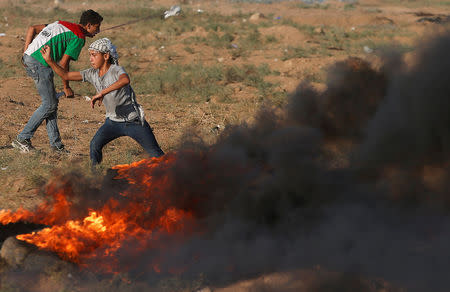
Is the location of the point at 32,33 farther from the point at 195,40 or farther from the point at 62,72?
the point at 195,40

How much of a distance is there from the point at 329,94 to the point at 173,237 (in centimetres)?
237

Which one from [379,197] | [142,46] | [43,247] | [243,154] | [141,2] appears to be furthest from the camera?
[141,2]

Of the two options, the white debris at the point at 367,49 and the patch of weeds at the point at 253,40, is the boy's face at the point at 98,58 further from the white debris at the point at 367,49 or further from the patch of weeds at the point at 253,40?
the patch of weeds at the point at 253,40

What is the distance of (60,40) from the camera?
5602mm

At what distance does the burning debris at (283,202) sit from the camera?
3771 mm

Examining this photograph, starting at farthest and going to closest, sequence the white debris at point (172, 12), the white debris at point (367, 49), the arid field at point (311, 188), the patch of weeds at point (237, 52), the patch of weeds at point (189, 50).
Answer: the patch of weeds at point (189, 50) < the patch of weeds at point (237, 52) < the white debris at point (367, 49) < the white debris at point (172, 12) < the arid field at point (311, 188)

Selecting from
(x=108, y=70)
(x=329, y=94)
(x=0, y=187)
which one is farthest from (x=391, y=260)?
(x=0, y=187)

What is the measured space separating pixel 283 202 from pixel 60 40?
331cm

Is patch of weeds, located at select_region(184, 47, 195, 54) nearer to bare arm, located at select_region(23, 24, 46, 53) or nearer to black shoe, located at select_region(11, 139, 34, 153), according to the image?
bare arm, located at select_region(23, 24, 46, 53)

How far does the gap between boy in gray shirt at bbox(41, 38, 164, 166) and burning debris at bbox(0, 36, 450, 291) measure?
1.09 ft

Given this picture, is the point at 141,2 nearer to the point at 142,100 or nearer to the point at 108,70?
the point at 142,100

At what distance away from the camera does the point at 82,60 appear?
45.8 feet

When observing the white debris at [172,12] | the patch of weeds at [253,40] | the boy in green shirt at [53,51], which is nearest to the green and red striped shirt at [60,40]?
the boy in green shirt at [53,51]

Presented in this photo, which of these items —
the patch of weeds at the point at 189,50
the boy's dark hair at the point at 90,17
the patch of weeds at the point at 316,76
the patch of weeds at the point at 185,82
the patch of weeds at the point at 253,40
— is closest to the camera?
the boy's dark hair at the point at 90,17
